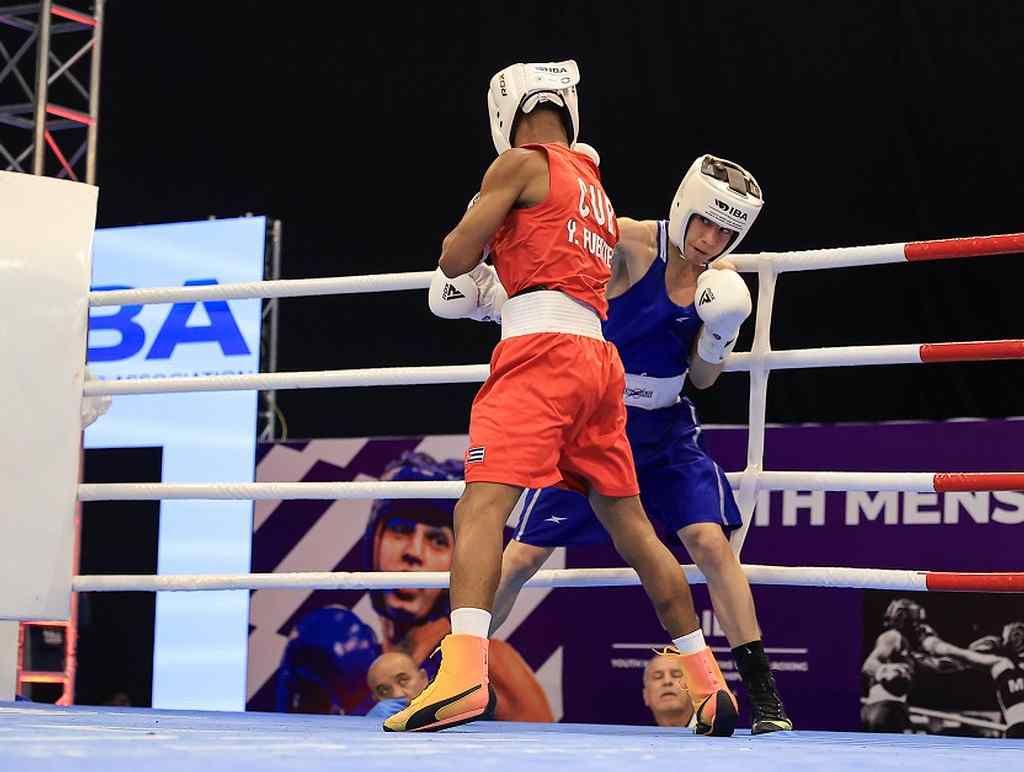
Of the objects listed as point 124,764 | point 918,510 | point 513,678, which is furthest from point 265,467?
point 124,764

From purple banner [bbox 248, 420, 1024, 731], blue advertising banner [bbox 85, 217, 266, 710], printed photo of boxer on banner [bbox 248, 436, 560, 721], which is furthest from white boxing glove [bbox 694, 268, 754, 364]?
blue advertising banner [bbox 85, 217, 266, 710]

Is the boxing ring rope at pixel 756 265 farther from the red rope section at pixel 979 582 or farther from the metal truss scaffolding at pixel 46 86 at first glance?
the metal truss scaffolding at pixel 46 86

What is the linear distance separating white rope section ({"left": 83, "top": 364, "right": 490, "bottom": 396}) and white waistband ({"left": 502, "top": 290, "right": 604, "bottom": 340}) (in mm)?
515

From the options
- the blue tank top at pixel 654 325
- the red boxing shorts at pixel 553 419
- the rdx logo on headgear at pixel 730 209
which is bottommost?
the red boxing shorts at pixel 553 419

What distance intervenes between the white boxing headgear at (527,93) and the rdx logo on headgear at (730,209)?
30 centimetres

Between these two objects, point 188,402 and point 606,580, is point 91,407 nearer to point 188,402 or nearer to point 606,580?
point 606,580

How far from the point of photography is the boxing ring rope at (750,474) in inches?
112

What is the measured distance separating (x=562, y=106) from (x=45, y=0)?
4.34 meters

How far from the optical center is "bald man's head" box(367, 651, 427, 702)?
5121mm

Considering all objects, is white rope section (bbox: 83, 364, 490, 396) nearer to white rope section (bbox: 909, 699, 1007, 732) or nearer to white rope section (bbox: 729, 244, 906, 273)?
white rope section (bbox: 729, 244, 906, 273)

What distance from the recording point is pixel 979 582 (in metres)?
2.74

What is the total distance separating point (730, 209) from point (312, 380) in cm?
100

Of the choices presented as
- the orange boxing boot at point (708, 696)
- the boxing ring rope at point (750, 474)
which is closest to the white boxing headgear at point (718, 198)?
the boxing ring rope at point (750, 474)

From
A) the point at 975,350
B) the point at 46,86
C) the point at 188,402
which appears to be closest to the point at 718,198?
the point at 975,350
